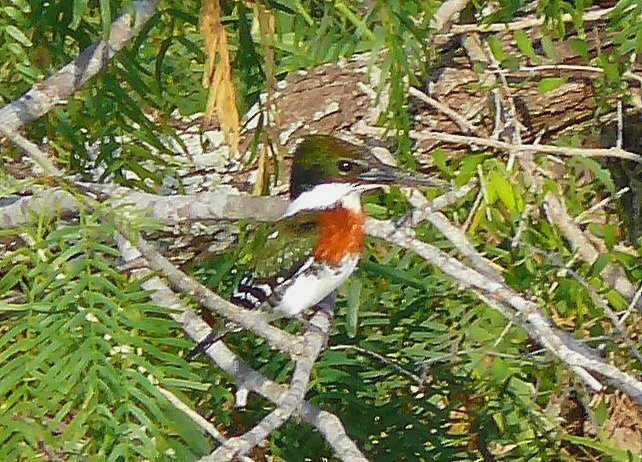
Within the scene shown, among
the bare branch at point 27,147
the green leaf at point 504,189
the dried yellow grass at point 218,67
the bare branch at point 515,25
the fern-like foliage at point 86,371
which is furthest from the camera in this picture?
the bare branch at point 515,25

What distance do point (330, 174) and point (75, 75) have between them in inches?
25.5

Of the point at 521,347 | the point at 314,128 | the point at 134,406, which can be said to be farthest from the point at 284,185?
the point at 134,406

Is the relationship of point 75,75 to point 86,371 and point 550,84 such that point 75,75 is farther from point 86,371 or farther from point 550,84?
point 550,84

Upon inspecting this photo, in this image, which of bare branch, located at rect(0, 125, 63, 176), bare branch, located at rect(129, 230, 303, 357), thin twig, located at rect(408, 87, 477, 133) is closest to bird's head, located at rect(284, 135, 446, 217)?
thin twig, located at rect(408, 87, 477, 133)

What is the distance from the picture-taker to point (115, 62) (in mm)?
1119

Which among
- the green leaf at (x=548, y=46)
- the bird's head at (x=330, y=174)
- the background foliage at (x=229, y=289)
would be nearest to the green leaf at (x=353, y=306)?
the background foliage at (x=229, y=289)

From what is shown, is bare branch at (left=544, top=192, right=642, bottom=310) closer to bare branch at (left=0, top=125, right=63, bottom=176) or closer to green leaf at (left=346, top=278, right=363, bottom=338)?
green leaf at (left=346, top=278, right=363, bottom=338)

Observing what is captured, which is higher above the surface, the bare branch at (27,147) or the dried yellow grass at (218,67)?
the dried yellow grass at (218,67)

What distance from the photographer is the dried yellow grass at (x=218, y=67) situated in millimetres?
910

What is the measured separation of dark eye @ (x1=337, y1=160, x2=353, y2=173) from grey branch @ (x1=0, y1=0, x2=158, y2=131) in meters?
0.61

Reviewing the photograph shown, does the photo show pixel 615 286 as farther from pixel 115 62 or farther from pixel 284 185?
pixel 115 62

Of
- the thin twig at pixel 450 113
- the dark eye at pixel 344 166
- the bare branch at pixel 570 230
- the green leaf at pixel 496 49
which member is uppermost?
the dark eye at pixel 344 166

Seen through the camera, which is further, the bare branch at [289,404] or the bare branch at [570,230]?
the bare branch at [570,230]

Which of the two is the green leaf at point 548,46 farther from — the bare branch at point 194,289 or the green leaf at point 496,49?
the bare branch at point 194,289
